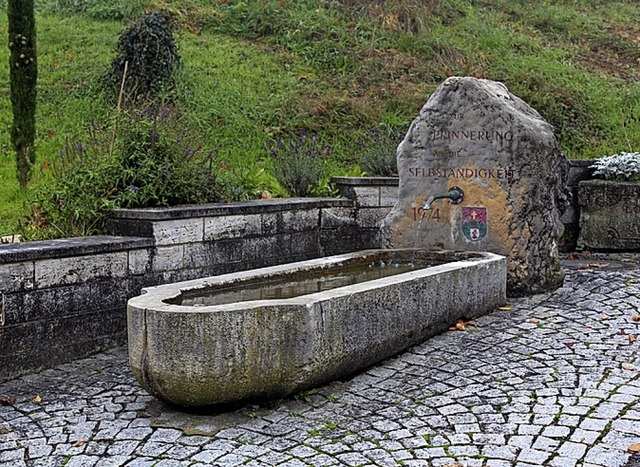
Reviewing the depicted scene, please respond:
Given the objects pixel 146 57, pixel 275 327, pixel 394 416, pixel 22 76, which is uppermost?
pixel 146 57

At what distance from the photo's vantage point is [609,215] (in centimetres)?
921

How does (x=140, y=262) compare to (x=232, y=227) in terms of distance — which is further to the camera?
(x=232, y=227)

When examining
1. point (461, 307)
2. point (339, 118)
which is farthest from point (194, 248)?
point (339, 118)

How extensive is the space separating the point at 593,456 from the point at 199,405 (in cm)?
201

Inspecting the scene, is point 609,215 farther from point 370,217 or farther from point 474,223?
point 370,217

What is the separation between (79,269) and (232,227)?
155 cm

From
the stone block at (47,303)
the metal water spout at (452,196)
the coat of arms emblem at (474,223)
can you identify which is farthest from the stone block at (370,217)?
the stone block at (47,303)

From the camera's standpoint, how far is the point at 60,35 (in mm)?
14875

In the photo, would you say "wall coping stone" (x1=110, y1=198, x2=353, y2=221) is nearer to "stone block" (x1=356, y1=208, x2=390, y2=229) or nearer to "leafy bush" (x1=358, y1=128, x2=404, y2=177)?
"stone block" (x1=356, y1=208, x2=390, y2=229)

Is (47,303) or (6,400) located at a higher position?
(47,303)

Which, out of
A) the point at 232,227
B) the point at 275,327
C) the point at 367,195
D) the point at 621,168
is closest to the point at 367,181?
the point at 367,195

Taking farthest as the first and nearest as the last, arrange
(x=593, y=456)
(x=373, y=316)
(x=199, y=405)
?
1. (x=373, y=316)
2. (x=199, y=405)
3. (x=593, y=456)

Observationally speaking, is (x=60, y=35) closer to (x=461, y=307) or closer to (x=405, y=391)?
(x=461, y=307)

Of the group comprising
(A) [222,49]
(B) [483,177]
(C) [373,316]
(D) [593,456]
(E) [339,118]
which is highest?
(A) [222,49]
